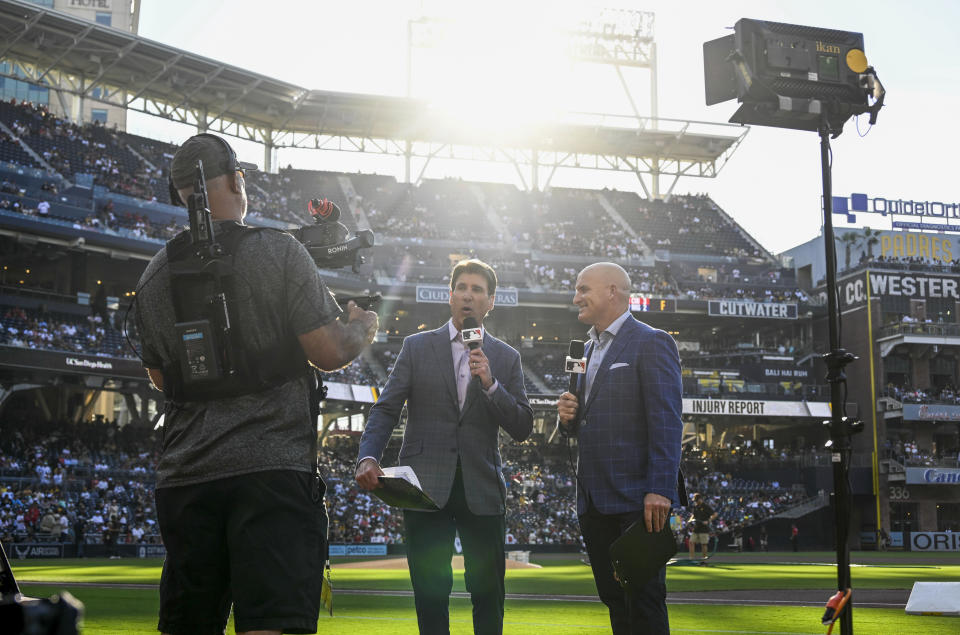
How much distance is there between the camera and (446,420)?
18.7 ft

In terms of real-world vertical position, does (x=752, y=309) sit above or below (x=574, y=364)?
above

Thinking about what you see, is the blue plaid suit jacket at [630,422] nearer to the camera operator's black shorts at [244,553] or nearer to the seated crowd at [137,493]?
the camera operator's black shorts at [244,553]

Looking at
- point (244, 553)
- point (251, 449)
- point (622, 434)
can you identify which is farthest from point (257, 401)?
point (622, 434)

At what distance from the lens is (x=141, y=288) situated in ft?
12.1

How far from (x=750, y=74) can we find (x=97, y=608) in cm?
910

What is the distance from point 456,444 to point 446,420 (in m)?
0.17

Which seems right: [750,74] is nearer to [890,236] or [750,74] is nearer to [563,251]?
[563,251]

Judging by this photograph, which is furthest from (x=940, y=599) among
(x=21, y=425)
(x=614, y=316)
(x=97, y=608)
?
(x=21, y=425)

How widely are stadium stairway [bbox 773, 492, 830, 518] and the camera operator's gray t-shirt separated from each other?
43161 millimetres

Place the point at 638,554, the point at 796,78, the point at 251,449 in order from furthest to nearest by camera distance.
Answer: the point at 796,78 < the point at 638,554 < the point at 251,449

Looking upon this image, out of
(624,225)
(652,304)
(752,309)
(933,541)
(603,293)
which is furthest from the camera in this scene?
(624,225)

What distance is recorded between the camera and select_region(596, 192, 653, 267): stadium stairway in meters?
55.2

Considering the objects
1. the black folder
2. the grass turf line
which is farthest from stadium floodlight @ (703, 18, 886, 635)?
the grass turf line

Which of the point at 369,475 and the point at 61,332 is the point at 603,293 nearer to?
the point at 369,475
